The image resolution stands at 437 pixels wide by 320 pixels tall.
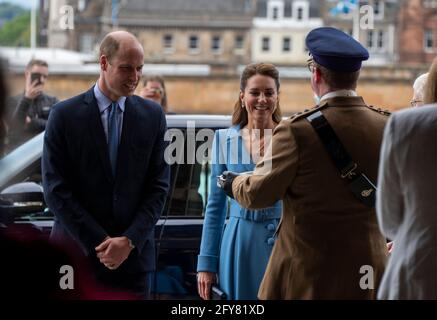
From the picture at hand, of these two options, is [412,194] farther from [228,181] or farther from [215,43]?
[215,43]

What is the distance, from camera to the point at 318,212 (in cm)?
445

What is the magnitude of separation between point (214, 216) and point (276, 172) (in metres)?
1.26

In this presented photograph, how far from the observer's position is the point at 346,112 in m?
4.55

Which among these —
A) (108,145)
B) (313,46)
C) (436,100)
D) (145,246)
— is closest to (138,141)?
(108,145)

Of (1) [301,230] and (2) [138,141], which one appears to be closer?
(1) [301,230]

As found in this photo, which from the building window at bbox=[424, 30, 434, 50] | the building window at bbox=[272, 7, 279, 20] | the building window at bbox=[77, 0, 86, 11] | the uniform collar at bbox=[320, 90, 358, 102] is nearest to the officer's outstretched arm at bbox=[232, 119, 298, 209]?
the uniform collar at bbox=[320, 90, 358, 102]

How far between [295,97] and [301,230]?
181 feet

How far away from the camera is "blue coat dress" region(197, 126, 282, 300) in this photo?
5320 millimetres

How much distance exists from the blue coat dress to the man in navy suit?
28 cm

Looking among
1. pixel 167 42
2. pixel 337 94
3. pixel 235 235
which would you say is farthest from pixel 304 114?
pixel 167 42

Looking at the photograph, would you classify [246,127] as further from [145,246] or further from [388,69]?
[388,69]

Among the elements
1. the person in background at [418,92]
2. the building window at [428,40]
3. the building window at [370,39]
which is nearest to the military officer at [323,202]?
the person in background at [418,92]

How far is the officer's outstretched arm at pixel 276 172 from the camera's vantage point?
4.41 m

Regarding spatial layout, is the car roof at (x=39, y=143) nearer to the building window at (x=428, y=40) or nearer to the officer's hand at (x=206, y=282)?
the officer's hand at (x=206, y=282)
